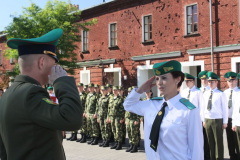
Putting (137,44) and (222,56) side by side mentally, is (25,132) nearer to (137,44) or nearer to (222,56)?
(222,56)

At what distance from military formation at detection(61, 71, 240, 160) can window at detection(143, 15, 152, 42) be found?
8.24m

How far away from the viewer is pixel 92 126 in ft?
34.0

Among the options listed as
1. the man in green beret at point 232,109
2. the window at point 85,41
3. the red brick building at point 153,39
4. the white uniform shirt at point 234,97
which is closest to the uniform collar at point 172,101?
the white uniform shirt at point 234,97

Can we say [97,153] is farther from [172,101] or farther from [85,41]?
[85,41]

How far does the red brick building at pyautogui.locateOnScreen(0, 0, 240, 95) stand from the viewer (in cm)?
1504

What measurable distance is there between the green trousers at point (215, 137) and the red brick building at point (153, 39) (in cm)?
795

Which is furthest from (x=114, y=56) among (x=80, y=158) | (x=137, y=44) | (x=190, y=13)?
(x=80, y=158)

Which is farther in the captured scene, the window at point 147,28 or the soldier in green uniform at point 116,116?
the window at point 147,28

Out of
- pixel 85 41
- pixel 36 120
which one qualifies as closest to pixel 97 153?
pixel 36 120

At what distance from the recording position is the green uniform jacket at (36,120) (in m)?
1.92

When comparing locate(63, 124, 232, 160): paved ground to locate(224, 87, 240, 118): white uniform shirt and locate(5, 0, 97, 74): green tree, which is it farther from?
locate(5, 0, 97, 74): green tree

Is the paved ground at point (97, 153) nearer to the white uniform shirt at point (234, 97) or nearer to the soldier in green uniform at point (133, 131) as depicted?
the soldier in green uniform at point (133, 131)

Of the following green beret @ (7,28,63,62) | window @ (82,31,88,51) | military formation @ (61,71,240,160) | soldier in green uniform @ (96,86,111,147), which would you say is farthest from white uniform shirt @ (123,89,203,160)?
window @ (82,31,88,51)

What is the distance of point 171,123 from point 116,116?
6.52 meters
